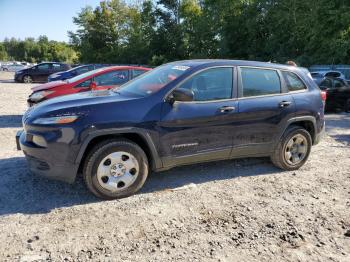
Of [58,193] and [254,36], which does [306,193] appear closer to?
[58,193]

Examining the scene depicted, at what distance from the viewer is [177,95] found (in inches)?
166

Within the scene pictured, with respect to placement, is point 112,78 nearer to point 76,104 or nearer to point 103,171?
point 76,104

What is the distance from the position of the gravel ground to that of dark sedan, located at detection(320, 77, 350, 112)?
24.9 feet

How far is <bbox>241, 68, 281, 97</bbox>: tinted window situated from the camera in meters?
4.83

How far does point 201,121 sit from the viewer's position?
4.42m

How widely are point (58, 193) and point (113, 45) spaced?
137ft

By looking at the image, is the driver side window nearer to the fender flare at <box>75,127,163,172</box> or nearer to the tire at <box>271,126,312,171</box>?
the fender flare at <box>75,127,163,172</box>

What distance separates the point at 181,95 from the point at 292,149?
7.47 ft

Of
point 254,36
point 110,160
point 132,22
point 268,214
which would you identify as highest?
point 132,22

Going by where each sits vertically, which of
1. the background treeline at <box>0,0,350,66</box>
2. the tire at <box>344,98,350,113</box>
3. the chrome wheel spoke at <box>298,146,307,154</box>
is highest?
the background treeline at <box>0,0,350,66</box>

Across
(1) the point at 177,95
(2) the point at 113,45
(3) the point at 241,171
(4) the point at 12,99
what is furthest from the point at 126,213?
(2) the point at 113,45

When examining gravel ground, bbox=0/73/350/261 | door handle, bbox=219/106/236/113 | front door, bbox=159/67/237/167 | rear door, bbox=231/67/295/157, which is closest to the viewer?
gravel ground, bbox=0/73/350/261

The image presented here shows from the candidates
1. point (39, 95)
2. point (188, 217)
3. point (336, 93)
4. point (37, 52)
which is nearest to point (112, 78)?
point (39, 95)

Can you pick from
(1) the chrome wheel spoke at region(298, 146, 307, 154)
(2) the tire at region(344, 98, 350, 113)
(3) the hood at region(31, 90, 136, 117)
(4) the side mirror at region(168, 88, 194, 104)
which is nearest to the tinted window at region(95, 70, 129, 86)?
(3) the hood at region(31, 90, 136, 117)
